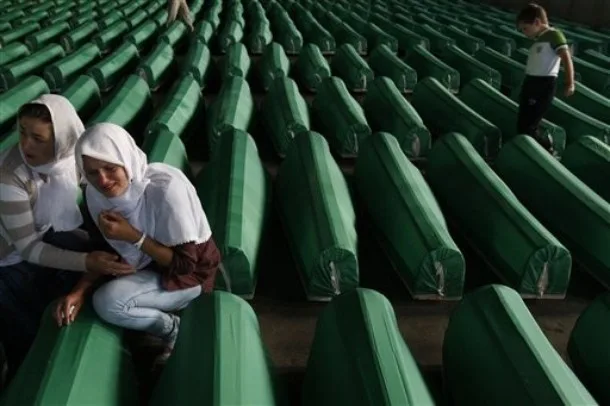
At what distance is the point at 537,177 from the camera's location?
450cm

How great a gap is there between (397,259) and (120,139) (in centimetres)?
197

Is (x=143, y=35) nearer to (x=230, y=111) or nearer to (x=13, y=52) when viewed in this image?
(x=13, y=52)

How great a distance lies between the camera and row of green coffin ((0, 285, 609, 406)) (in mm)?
2239

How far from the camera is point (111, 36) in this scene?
896 centimetres

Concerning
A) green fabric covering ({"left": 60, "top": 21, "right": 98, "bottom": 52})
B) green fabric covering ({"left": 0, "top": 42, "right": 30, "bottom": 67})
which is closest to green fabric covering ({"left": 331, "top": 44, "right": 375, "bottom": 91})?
green fabric covering ({"left": 60, "top": 21, "right": 98, "bottom": 52})

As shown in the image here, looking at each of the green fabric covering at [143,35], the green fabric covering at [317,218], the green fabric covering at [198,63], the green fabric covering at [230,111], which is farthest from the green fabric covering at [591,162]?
the green fabric covering at [143,35]

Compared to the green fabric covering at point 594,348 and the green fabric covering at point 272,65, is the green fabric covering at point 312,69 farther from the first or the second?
the green fabric covering at point 594,348

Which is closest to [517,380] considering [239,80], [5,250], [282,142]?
[5,250]

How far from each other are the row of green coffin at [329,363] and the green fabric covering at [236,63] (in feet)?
14.9

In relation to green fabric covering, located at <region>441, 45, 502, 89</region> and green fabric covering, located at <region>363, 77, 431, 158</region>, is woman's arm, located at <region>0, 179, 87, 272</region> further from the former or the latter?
green fabric covering, located at <region>441, 45, 502, 89</region>

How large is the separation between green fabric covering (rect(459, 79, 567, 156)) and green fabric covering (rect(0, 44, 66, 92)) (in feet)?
15.0

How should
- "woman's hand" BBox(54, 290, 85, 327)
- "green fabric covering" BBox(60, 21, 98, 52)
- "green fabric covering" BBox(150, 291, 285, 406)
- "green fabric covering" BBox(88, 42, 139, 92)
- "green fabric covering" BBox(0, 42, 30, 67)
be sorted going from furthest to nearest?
1. "green fabric covering" BBox(60, 21, 98, 52)
2. "green fabric covering" BBox(0, 42, 30, 67)
3. "green fabric covering" BBox(88, 42, 139, 92)
4. "woman's hand" BBox(54, 290, 85, 327)
5. "green fabric covering" BBox(150, 291, 285, 406)

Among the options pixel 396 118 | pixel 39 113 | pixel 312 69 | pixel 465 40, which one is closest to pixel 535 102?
pixel 396 118

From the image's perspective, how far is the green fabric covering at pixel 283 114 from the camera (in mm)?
5348
